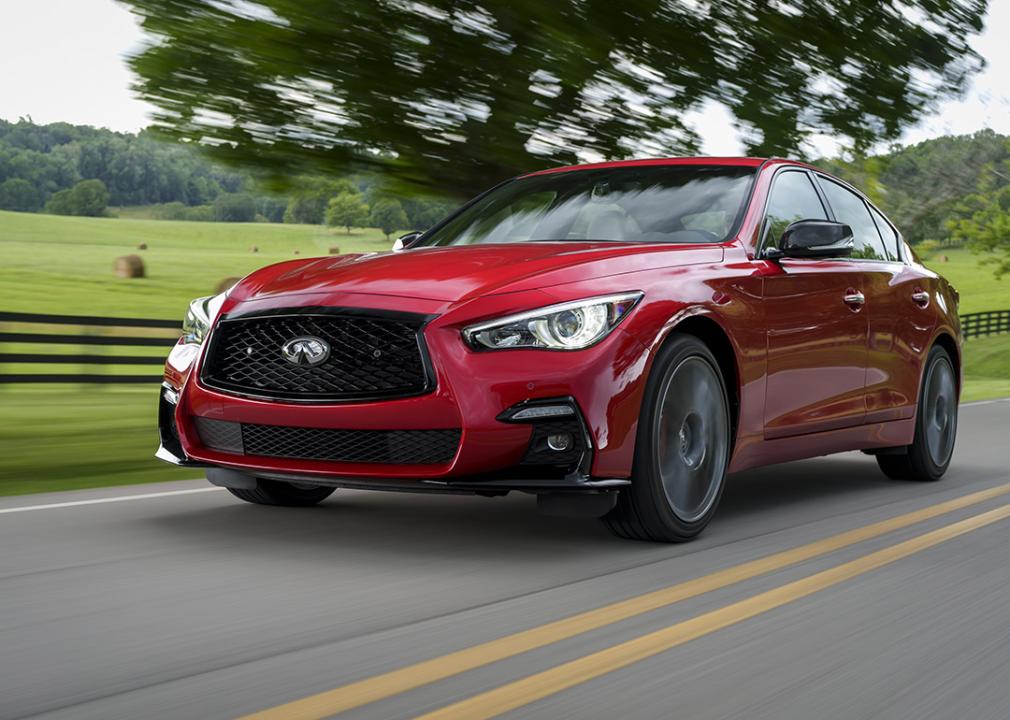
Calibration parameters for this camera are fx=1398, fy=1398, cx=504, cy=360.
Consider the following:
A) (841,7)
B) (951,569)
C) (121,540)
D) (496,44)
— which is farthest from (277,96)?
(951,569)

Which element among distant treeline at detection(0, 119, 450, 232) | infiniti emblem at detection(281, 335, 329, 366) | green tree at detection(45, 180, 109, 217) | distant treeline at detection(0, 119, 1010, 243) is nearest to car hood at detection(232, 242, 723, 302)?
infiniti emblem at detection(281, 335, 329, 366)

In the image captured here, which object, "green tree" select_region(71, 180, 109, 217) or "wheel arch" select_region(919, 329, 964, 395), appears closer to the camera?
"wheel arch" select_region(919, 329, 964, 395)

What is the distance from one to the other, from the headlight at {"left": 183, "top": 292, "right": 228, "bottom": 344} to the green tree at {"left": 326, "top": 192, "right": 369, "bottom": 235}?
27.3ft

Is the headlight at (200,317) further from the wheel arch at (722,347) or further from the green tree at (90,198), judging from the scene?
the green tree at (90,198)

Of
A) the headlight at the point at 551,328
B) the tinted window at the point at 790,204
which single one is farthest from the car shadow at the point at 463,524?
the tinted window at the point at 790,204

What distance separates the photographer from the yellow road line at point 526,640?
130 inches

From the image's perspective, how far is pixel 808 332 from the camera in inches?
258

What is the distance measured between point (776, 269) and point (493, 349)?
1880 mm

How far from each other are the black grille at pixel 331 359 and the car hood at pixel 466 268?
0.16 meters

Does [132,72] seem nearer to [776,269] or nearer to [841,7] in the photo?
[841,7]

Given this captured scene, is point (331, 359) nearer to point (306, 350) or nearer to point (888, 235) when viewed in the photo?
point (306, 350)

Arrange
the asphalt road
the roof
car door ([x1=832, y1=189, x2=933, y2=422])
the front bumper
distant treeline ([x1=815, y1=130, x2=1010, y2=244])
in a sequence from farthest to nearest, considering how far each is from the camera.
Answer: distant treeline ([x1=815, y1=130, x2=1010, y2=244])
car door ([x1=832, y1=189, x2=933, y2=422])
the roof
the front bumper
the asphalt road

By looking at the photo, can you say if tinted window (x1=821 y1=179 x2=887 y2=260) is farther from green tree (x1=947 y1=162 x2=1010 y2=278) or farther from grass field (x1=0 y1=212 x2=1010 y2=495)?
green tree (x1=947 y1=162 x2=1010 y2=278)

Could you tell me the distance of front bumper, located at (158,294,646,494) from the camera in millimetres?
4984
